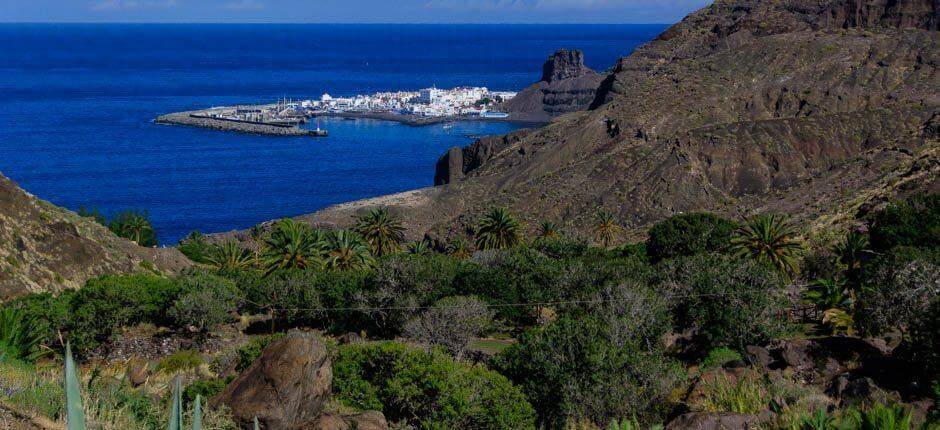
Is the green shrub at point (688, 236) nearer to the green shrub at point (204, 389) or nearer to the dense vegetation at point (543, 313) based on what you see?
the dense vegetation at point (543, 313)

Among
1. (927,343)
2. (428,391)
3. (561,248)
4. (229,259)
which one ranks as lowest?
(229,259)

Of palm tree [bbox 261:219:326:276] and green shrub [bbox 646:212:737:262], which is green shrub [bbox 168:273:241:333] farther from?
green shrub [bbox 646:212:737:262]

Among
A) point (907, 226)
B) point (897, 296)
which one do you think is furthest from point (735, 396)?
point (907, 226)

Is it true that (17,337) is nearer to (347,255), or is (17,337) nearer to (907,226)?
(347,255)

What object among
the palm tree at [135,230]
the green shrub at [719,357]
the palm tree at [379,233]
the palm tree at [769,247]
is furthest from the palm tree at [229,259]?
the green shrub at [719,357]

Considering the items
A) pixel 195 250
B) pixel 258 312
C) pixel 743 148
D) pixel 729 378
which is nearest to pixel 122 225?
pixel 195 250

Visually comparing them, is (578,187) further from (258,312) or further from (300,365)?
(300,365)
